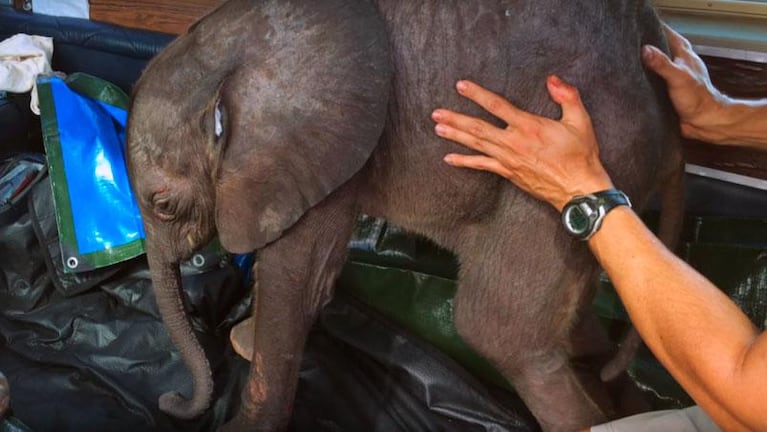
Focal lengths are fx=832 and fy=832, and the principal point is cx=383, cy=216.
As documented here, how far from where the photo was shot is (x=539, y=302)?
1474 millimetres

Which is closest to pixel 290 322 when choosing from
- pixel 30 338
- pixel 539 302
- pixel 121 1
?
pixel 539 302

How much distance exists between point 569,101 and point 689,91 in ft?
1.03

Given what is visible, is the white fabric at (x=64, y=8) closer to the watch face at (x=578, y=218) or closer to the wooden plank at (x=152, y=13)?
the wooden plank at (x=152, y=13)

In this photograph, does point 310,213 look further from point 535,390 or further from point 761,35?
point 761,35

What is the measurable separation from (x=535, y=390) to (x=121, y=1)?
6.97 ft

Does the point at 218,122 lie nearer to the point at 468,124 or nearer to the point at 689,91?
the point at 468,124

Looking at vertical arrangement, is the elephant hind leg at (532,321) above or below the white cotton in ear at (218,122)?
below

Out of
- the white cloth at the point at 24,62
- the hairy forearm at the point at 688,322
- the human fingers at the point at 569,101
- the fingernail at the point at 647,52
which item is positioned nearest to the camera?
the hairy forearm at the point at 688,322

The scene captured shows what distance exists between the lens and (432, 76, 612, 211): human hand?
49.0 inches

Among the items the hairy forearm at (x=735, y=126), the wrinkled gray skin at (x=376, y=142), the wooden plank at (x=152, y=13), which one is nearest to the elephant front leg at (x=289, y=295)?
the wrinkled gray skin at (x=376, y=142)

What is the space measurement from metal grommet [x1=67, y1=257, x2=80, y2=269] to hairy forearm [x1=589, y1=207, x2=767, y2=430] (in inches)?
54.9

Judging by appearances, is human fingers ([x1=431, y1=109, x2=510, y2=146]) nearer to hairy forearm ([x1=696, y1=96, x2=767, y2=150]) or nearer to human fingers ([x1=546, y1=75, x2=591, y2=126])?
human fingers ([x1=546, y1=75, x2=591, y2=126])

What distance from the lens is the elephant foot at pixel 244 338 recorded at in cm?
195

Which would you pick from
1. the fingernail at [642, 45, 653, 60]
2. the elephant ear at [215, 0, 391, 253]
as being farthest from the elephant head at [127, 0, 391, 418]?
the fingernail at [642, 45, 653, 60]
